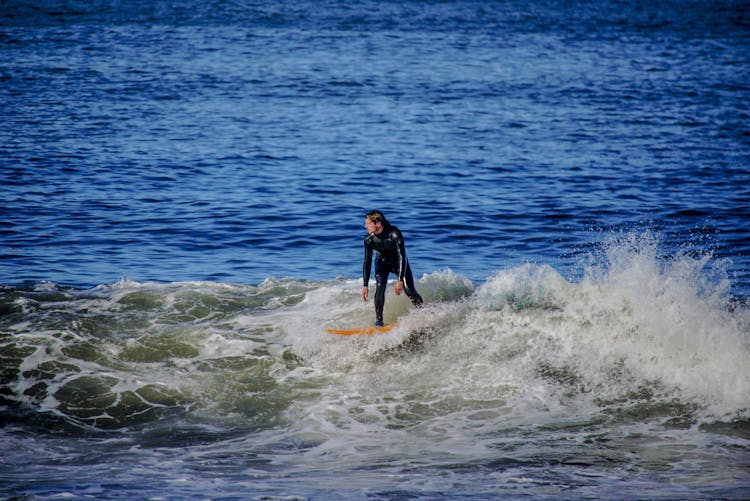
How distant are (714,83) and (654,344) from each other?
102ft

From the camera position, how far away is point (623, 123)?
32.2 meters

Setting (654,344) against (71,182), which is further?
(71,182)

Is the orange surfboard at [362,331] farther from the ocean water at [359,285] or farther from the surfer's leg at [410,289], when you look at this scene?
the surfer's leg at [410,289]

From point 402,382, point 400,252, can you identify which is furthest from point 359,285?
point 402,382

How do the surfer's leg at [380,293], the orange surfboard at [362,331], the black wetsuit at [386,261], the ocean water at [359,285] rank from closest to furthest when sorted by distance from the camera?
the ocean water at [359,285], the black wetsuit at [386,261], the orange surfboard at [362,331], the surfer's leg at [380,293]

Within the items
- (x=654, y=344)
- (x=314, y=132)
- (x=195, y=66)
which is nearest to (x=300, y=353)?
(x=654, y=344)

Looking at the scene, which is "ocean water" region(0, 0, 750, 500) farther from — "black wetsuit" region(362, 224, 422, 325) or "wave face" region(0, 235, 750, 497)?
"black wetsuit" region(362, 224, 422, 325)

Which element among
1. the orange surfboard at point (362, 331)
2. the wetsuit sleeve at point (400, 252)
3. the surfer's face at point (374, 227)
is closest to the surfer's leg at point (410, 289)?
the wetsuit sleeve at point (400, 252)

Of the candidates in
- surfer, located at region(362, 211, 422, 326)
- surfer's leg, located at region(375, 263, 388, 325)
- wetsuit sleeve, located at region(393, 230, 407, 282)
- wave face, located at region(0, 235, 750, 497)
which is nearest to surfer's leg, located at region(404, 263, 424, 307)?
surfer, located at region(362, 211, 422, 326)

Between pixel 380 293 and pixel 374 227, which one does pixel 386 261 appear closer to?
pixel 380 293

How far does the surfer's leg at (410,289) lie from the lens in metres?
14.4

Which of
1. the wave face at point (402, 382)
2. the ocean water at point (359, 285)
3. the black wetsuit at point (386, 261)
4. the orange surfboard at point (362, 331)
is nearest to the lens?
the wave face at point (402, 382)

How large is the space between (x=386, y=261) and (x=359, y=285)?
2988 mm

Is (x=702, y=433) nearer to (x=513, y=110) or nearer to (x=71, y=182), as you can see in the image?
(x=71, y=182)
